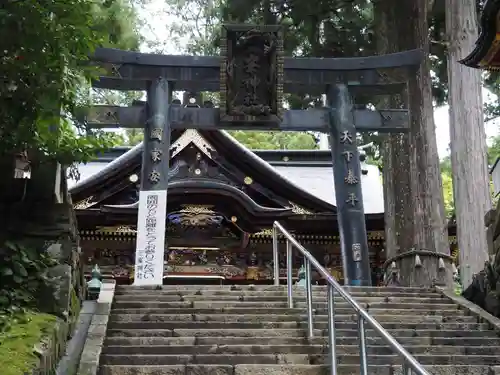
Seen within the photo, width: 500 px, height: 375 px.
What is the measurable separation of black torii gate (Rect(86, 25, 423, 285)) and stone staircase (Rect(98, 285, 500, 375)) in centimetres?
309

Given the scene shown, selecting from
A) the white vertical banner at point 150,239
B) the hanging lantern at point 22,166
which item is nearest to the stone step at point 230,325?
the hanging lantern at point 22,166

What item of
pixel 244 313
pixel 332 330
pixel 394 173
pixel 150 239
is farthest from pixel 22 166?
pixel 394 173

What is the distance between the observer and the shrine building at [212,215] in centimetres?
1262

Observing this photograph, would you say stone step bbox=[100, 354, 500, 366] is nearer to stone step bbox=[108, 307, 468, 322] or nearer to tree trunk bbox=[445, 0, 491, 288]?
stone step bbox=[108, 307, 468, 322]

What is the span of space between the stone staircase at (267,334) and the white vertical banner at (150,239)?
3.43 ft

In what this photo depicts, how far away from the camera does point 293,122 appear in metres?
10.8

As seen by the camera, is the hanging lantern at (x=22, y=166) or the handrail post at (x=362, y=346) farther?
the hanging lantern at (x=22, y=166)

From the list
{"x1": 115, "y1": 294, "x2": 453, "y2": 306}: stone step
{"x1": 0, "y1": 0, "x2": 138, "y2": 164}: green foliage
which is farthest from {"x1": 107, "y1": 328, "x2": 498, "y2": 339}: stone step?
{"x1": 0, "y1": 0, "x2": 138, "y2": 164}: green foliage

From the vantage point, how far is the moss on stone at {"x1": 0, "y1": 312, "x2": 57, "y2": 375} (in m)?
4.03

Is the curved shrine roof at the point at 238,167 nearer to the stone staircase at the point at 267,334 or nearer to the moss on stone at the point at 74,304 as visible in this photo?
the stone staircase at the point at 267,334

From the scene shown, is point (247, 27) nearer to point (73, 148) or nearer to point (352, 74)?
point (352, 74)

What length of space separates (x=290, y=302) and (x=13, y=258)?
2.69 meters

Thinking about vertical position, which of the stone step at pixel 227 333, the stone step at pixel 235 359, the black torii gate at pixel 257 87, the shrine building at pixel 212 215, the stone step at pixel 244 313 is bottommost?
the stone step at pixel 235 359

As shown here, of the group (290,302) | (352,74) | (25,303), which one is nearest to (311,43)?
(352,74)
